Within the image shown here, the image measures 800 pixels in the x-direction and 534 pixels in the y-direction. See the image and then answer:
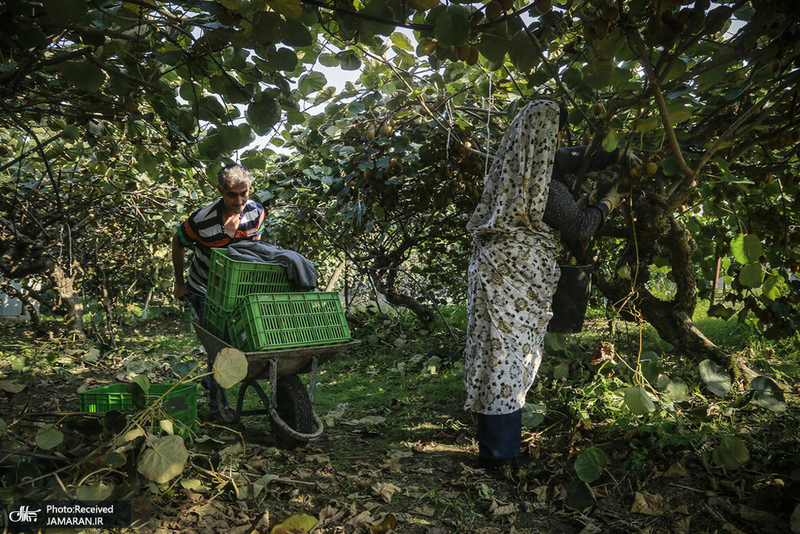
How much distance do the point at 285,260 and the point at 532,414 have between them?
1.72m

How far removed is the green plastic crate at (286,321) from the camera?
9.10 ft

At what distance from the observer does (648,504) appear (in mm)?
2406

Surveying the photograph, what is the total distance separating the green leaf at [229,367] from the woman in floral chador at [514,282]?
1261mm

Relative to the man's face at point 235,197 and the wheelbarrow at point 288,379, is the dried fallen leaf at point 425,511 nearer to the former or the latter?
the wheelbarrow at point 288,379

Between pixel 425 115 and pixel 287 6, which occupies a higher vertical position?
pixel 425 115

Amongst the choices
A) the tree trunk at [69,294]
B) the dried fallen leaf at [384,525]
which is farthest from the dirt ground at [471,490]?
the tree trunk at [69,294]

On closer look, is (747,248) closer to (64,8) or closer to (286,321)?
(286,321)

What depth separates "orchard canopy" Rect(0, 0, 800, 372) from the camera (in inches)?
75.5

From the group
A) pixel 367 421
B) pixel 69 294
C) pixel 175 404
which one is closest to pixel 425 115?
pixel 367 421

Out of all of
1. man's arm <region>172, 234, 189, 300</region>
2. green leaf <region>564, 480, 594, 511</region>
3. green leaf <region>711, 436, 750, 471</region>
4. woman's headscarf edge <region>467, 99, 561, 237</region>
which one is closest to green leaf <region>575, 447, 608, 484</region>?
green leaf <region>564, 480, 594, 511</region>

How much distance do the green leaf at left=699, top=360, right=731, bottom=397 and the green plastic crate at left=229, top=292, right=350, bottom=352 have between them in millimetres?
2015

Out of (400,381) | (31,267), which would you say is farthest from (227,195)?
(31,267)

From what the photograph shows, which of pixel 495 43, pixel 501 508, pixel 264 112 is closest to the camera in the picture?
pixel 495 43

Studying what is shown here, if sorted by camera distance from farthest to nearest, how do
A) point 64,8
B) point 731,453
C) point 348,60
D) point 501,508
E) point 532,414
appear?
point 532,414
point 348,60
point 501,508
point 731,453
point 64,8
